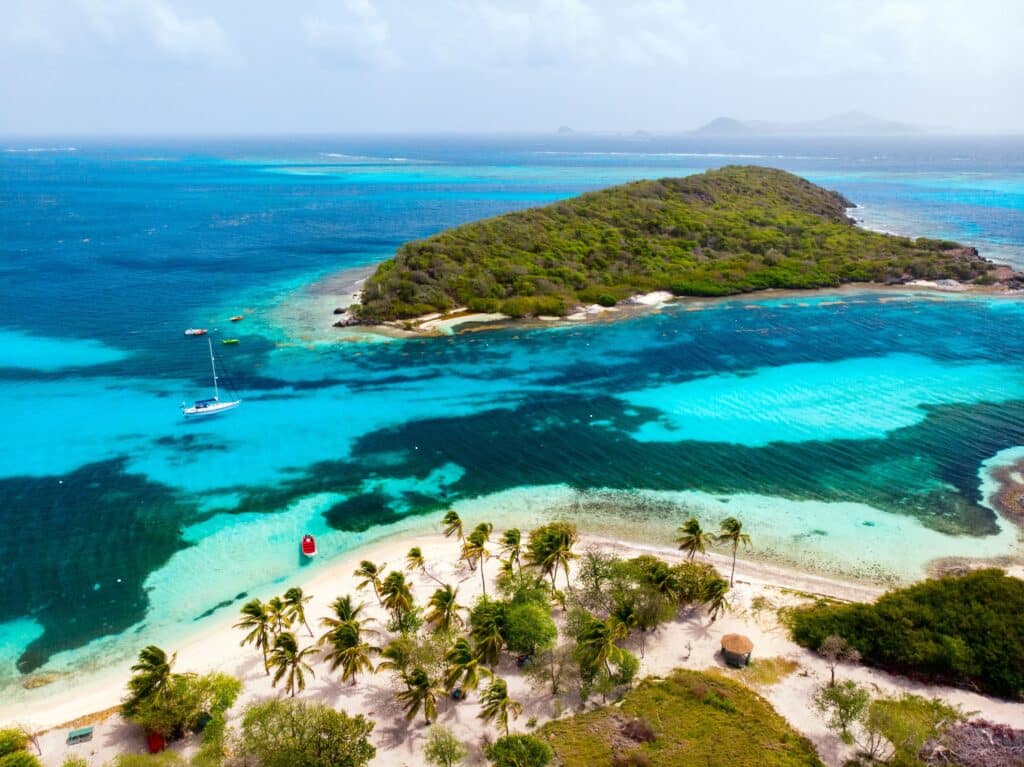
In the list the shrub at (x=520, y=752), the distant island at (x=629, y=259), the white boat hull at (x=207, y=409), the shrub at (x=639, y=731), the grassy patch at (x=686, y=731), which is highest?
the distant island at (x=629, y=259)

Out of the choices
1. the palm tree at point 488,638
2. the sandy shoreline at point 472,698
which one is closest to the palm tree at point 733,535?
the sandy shoreline at point 472,698

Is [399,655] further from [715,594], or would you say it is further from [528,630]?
[715,594]

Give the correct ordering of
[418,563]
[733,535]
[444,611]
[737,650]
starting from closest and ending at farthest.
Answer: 1. [737,650]
2. [444,611]
3. [733,535]
4. [418,563]

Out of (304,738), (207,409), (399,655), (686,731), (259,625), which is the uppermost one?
(304,738)

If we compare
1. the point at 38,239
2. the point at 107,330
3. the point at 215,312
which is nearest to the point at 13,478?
the point at 107,330

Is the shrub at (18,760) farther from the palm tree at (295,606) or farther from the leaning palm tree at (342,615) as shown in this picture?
the leaning palm tree at (342,615)

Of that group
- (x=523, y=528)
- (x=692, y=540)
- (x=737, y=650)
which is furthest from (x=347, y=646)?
(x=692, y=540)

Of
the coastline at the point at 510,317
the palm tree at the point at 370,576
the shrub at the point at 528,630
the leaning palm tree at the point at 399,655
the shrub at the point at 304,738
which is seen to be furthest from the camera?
the coastline at the point at 510,317
